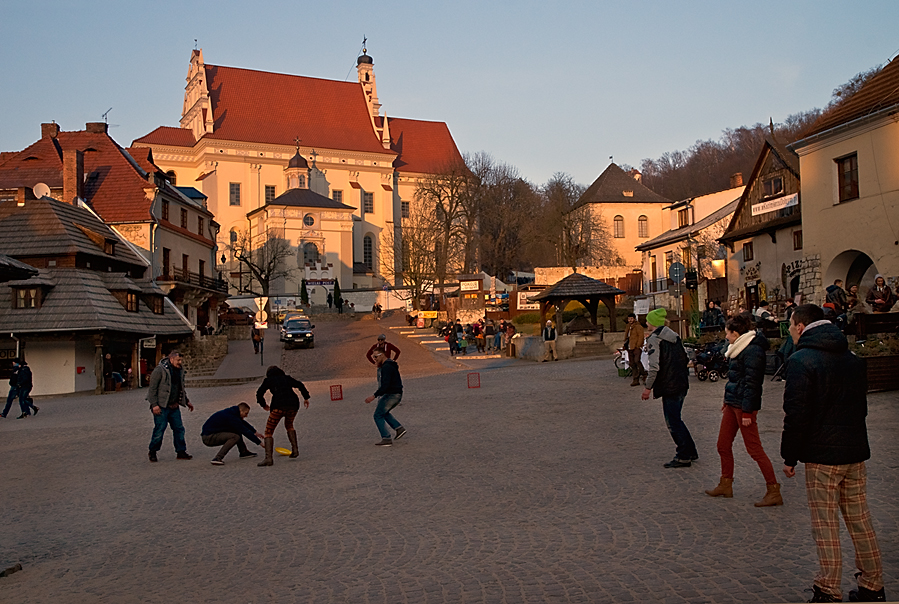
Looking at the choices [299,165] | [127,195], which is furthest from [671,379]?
[299,165]

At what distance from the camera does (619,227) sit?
74688mm

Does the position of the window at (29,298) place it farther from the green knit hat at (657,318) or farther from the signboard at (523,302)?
the green knit hat at (657,318)

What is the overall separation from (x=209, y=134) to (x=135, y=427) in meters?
72.9

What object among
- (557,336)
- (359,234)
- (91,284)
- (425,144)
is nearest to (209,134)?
(359,234)

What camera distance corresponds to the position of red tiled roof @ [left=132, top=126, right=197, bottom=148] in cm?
8706

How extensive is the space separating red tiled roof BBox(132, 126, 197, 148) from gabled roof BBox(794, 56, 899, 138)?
74295mm

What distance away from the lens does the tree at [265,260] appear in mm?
77750

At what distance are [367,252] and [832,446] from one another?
88.8 meters

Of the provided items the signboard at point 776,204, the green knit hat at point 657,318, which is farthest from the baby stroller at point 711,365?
the signboard at point 776,204

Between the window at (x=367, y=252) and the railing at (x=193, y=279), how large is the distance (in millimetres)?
36318

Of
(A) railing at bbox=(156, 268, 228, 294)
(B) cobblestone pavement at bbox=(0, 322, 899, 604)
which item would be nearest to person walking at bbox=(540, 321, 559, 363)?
(B) cobblestone pavement at bbox=(0, 322, 899, 604)

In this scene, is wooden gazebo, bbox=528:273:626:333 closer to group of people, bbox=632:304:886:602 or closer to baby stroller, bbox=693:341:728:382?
baby stroller, bbox=693:341:728:382

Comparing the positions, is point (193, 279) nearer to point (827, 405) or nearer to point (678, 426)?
point (678, 426)

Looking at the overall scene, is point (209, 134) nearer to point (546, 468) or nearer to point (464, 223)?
point (464, 223)
